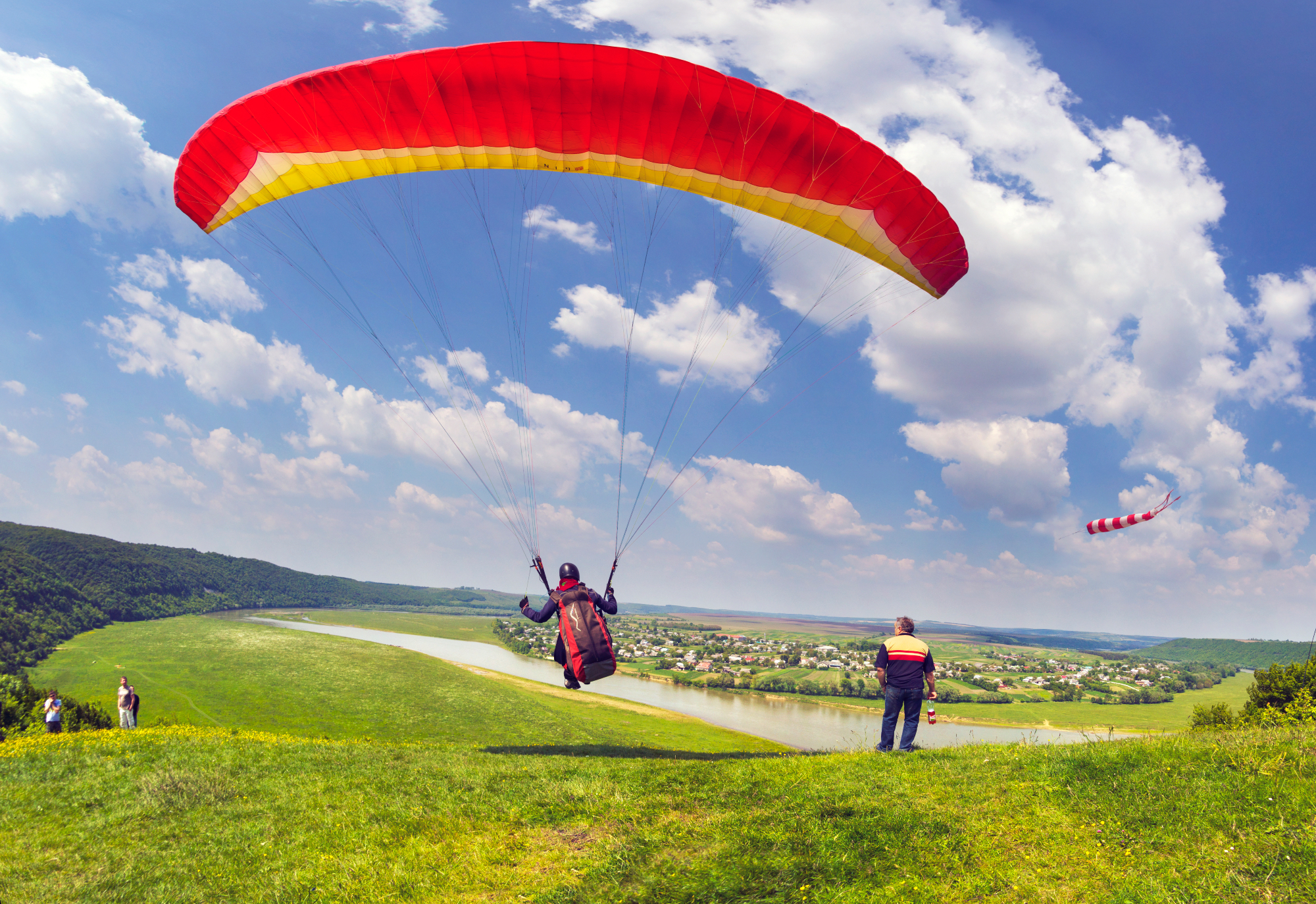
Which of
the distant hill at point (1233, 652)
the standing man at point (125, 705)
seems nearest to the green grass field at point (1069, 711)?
the standing man at point (125, 705)

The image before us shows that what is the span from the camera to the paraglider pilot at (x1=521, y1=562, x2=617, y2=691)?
28.3 ft

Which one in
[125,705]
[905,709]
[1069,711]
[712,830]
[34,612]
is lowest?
[34,612]

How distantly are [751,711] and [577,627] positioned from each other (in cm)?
4345

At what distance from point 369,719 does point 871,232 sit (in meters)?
35.6

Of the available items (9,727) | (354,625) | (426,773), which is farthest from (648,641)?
(426,773)

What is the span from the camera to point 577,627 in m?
8.71

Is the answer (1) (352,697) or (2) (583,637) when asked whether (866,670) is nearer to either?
(1) (352,697)

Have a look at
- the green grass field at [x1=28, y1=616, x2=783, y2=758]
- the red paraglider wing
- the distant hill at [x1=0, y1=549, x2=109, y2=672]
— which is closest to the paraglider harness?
the red paraglider wing

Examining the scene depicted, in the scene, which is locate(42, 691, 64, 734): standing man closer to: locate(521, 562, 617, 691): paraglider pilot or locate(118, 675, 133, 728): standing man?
locate(118, 675, 133, 728): standing man

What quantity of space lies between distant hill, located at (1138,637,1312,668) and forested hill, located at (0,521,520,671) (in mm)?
182394

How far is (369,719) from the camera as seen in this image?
3256 centimetres

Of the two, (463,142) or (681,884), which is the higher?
(463,142)

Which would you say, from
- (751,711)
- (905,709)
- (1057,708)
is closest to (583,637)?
(905,709)

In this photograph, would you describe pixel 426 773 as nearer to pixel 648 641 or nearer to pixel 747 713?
pixel 747 713
